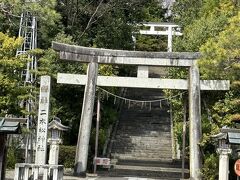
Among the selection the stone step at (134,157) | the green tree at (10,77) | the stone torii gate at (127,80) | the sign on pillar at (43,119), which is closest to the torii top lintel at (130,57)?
the stone torii gate at (127,80)

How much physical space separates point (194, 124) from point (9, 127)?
9.43 metres

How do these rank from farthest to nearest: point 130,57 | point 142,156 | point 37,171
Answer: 1. point 142,156
2. point 130,57
3. point 37,171

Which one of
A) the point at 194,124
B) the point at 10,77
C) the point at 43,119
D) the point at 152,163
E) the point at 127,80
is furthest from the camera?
the point at 152,163

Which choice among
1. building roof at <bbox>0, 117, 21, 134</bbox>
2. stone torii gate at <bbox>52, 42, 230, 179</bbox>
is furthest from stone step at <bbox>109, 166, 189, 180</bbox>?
building roof at <bbox>0, 117, 21, 134</bbox>

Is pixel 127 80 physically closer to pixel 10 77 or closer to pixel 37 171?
pixel 10 77

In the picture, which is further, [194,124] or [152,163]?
[152,163]

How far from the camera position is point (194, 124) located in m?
21.4

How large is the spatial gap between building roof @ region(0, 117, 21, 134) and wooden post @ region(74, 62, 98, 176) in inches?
251

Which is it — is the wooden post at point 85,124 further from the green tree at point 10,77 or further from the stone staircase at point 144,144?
the green tree at point 10,77

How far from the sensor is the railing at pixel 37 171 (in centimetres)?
1639

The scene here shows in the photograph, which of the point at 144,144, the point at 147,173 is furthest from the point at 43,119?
the point at 144,144

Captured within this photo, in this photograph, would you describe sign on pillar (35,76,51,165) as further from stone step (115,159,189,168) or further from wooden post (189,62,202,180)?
stone step (115,159,189,168)

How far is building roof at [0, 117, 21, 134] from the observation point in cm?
1496

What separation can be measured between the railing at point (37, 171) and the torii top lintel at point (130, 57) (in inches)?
270
